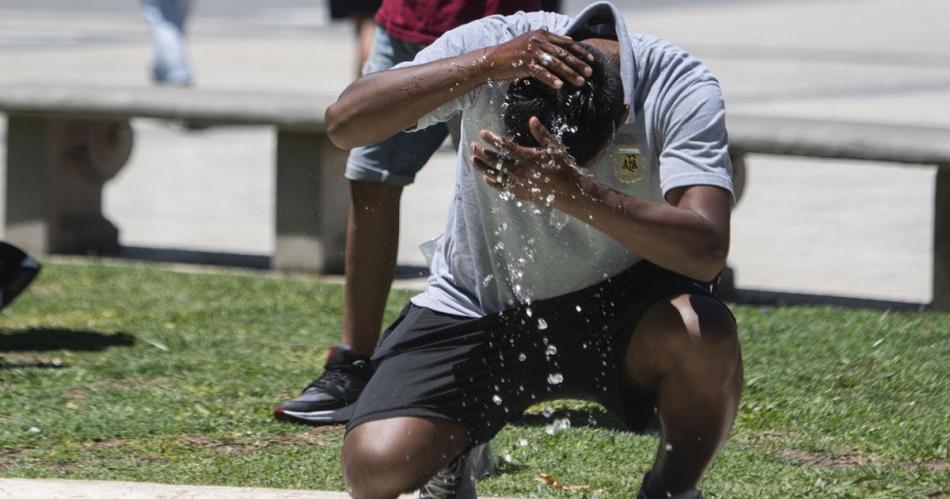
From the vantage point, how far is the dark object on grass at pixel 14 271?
5.32 meters

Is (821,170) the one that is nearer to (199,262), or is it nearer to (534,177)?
(199,262)

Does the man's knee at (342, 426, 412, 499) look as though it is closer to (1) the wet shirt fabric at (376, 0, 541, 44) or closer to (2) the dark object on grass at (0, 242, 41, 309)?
(1) the wet shirt fabric at (376, 0, 541, 44)

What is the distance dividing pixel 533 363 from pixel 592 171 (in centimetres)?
43

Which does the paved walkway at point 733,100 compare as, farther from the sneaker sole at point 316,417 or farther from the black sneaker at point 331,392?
the sneaker sole at point 316,417

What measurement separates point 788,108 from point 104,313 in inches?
244

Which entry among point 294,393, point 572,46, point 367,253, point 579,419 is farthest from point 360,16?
point 572,46

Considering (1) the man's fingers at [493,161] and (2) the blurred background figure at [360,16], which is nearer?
(1) the man's fingers at [493,161]

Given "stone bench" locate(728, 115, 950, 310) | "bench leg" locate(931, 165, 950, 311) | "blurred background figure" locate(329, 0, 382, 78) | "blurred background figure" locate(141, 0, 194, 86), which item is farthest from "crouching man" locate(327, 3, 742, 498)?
"blurred background figure" locate(141, 0, 194, 86)

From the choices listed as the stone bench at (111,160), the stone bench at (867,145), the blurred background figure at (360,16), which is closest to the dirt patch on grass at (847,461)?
the stone bench at (867,145)

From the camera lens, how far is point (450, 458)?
11.1 feet

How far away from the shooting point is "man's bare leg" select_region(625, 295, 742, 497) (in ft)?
10.6

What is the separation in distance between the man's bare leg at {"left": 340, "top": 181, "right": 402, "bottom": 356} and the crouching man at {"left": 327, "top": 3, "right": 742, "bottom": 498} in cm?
95

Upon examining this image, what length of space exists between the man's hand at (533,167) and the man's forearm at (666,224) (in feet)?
0.09

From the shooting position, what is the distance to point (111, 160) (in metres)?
7.28
